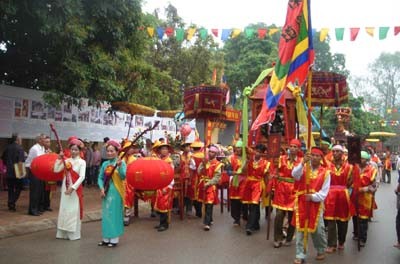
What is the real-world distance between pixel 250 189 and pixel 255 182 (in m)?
0.17

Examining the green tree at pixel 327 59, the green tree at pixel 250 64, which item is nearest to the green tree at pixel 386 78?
the green tree at pixel 327 59

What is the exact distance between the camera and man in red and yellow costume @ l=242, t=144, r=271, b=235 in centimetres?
883

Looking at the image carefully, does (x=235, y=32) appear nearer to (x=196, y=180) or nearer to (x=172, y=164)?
(x=196, y=180)

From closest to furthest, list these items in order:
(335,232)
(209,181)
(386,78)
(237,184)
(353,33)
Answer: (335,232), (237,184), (209,181), (353,33), (386,78)

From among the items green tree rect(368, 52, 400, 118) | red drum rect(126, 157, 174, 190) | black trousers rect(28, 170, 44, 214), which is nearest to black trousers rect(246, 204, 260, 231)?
red drum rect(126, 157, 174, 190)

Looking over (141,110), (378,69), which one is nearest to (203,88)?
(141,110)

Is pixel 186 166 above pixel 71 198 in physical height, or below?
above

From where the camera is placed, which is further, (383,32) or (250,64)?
(250,64)

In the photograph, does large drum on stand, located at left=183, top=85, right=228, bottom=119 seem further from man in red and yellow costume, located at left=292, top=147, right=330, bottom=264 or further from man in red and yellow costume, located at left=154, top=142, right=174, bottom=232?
man in red and yellow costume, located at left=292, top=147, right=330, bottom=264

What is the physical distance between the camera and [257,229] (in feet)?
30.2

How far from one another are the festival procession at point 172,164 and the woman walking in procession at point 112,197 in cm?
2

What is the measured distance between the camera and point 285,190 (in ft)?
25.8

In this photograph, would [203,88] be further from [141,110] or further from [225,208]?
[141,110]

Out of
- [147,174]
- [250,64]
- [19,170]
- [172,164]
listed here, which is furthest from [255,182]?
[250,64]
